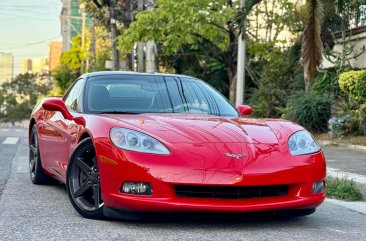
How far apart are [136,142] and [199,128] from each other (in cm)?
57

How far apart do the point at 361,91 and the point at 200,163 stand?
35.2 ft

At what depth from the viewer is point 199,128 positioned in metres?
4.95

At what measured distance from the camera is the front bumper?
14.8ft

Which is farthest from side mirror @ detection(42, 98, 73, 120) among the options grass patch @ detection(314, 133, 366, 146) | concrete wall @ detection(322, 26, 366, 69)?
concrete wall @ detection(322, 26, 366, 69)

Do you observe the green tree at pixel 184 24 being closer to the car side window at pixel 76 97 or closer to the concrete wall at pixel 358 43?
the concrete wall at pixel 358 43

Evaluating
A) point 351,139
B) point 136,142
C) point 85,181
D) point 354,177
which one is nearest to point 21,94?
point 351,139

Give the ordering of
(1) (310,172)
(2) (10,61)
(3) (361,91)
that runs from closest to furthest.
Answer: (1) (310,172)
(3) (361,91)
(2) (10,61)

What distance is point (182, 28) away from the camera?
774 inches

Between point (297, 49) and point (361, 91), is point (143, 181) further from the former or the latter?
point (297, 49)

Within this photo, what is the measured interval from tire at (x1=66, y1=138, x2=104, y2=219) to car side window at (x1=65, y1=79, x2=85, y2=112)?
0.73 m

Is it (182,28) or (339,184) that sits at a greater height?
(182,28)

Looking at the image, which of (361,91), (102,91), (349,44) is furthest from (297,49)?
(102,91)

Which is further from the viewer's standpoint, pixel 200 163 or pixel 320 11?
pixel 320 11

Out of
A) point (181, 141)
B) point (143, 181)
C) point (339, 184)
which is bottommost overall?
point (339, 184)
